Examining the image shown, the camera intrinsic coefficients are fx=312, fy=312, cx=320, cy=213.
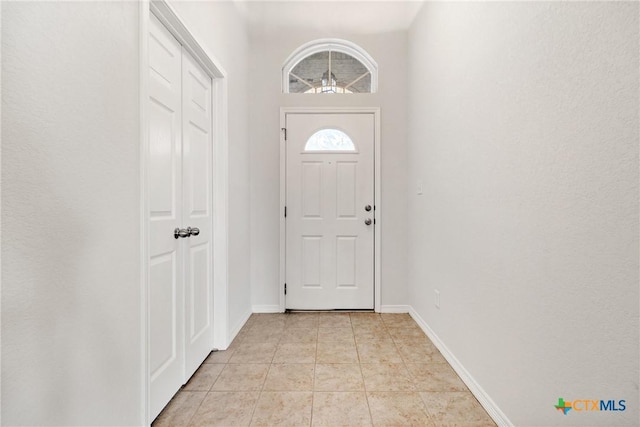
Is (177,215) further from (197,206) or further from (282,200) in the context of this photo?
(282,200)

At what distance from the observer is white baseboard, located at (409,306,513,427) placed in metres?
1.44

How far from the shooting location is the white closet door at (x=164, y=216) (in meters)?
1.46

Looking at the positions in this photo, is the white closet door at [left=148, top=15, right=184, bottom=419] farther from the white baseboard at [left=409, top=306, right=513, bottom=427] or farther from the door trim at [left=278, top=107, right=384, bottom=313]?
the white baseboard at [left=409, top=306, right=513, bottom=427]

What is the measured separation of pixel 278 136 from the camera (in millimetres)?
3076

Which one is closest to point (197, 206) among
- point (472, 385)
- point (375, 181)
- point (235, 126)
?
point (235, 126)

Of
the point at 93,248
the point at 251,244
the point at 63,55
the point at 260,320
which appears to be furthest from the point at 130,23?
the point at 260,320

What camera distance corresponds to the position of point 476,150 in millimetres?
1681

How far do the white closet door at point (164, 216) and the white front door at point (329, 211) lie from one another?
1434mm

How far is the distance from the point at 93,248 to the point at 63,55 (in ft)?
1.91

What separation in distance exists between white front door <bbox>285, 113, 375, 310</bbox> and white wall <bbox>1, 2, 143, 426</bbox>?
6.17ft

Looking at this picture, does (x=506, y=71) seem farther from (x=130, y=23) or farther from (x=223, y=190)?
(x=223, y=190)

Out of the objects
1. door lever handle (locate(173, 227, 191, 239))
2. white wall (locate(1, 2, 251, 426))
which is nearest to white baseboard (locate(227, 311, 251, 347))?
door lever handle (locate(173, 227, 191, 239))

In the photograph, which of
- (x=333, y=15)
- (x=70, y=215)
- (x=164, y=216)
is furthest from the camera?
(x=333, y=15)

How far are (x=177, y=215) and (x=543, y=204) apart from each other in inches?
66.8
